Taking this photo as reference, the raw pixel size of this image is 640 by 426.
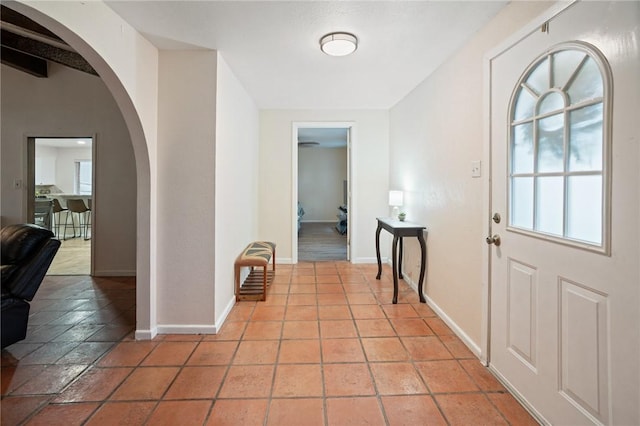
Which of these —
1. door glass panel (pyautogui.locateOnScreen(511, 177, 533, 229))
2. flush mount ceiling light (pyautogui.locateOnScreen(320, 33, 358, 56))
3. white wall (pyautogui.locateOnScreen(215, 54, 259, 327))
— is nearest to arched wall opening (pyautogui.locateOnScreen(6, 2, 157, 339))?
white wall (pyautogui.locateOnScreen(215, 54, 259, 327))

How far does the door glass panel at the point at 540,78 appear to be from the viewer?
58.7 inches

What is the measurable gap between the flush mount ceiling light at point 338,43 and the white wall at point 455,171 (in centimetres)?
86

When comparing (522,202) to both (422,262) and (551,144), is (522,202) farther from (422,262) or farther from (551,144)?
(422,262)

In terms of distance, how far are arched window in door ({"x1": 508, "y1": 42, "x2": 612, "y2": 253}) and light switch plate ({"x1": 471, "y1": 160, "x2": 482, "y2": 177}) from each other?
0.31 meters

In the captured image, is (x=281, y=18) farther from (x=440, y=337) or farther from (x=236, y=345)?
(x=440, y=337)

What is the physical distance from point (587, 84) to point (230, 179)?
2.60m

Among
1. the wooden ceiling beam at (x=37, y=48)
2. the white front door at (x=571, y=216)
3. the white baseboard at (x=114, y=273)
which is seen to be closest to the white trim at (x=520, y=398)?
the white front door at (x=571, y=216)

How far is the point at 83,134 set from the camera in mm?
3979

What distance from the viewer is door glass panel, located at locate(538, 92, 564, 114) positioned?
4.62 feet

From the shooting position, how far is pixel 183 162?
2.43m

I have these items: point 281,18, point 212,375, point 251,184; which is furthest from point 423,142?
point 212,375

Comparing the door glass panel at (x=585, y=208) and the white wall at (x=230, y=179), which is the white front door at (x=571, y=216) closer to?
the door glass panel at (x=585, y=208)

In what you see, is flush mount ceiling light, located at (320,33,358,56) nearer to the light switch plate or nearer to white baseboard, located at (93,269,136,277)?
the light switch plate

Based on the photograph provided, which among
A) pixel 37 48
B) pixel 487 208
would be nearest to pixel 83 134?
pixel 37 48
